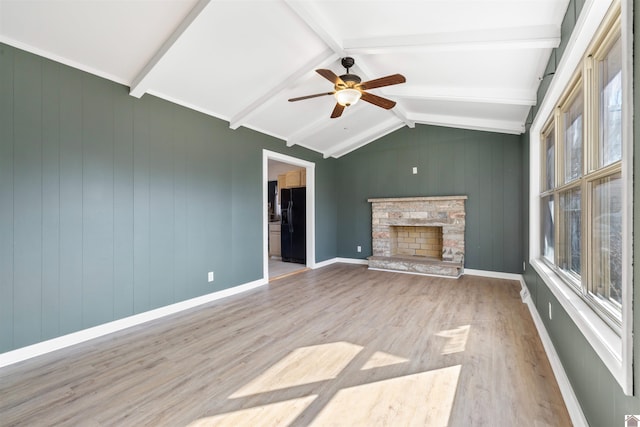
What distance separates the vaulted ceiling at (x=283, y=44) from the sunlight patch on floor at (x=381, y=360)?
2.77m

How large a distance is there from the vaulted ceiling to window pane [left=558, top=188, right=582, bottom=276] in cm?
124

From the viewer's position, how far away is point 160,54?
2668mm

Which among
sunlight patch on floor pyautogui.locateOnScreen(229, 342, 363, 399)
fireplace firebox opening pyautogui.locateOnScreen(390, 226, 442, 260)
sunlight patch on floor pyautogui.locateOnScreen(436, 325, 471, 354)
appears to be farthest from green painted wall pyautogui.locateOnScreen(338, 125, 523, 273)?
sunlight patch on floor pyautogui.locateOnScreen(229, 342, 363, 399)

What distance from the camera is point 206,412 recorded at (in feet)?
5.68

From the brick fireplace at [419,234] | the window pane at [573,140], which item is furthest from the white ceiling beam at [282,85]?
the brick fireplace at [419,234]

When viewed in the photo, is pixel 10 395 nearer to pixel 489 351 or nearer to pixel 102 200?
pixel 102 200

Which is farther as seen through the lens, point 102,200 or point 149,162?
point 149,162

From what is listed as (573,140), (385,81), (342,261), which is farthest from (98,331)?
(342,261)

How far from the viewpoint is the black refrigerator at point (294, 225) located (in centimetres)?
645

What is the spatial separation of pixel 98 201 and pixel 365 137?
479 centimetres

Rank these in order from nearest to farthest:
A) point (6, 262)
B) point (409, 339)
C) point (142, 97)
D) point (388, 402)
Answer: point (388, 402) < point (6, 262) < point (409, 339) < point (142, 97)

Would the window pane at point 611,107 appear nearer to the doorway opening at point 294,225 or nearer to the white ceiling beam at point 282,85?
the white ceiling beam at point 282,85

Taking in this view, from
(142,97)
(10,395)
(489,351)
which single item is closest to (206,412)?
(10,395)

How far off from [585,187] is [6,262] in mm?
4214
